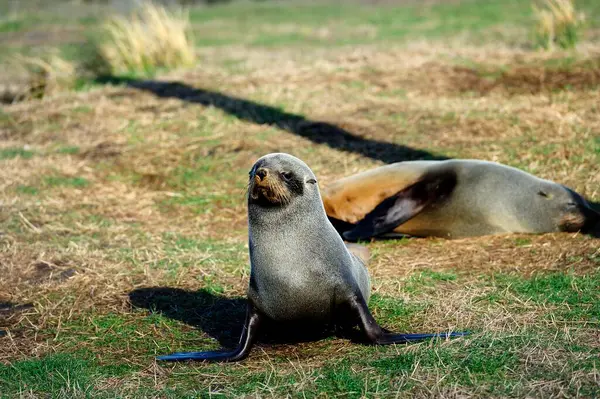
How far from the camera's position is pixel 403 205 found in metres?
7.31

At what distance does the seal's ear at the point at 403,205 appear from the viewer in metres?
7.19

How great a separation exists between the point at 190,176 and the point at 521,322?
4890 mm

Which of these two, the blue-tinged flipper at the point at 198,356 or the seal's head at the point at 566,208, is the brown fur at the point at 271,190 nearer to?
the blue-tinged flipper at the point at 198,356

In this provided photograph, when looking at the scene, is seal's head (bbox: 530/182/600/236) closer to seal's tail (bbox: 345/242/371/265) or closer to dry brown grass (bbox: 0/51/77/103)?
seal's tail (bbox: 345/242/371/265)

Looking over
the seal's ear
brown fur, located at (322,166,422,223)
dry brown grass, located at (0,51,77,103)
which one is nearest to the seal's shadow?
the seal's ear

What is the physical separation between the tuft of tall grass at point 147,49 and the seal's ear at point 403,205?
7945mm

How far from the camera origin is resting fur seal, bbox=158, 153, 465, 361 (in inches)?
193

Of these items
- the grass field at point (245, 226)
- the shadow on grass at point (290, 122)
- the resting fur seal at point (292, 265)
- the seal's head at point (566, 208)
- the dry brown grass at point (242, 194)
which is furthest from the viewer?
the shadow on grass at point (290, 122)

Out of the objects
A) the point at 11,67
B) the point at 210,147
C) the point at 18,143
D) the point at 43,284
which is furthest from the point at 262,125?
the point at 11,67

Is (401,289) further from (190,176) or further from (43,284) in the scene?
(190,176)

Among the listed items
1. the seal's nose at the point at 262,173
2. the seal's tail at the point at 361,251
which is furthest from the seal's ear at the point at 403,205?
the seal's nose at the point at 262,173

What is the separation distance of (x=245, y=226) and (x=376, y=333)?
321 centimetres

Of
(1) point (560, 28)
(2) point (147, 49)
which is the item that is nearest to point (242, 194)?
(1) point (560, 28)

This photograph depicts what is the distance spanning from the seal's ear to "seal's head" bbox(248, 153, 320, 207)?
2150mm
